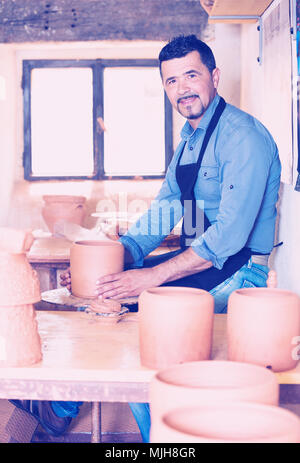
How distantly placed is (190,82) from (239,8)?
0.96 metres

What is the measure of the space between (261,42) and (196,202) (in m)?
1.20

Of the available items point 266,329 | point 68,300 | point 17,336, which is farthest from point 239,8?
point 17,336

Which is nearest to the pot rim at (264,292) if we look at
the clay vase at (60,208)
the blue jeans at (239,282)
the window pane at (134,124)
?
the blue jeans at (239,282)

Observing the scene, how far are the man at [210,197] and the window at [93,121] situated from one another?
2433 millimetres

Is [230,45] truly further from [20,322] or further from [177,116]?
[20,322]

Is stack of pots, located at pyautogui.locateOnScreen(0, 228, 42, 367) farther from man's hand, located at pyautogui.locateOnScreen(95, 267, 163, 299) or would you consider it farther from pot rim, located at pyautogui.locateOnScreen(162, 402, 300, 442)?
man's hand, located at pyautogui.locateOnScreen(95, 267, 163, 299)

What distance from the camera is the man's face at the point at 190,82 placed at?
2.21 metres

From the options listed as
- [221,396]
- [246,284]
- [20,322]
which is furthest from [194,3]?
[221,396]

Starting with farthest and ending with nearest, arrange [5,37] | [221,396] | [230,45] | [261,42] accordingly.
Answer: [5,37] < [230,45] < [261,42] < [221,396]

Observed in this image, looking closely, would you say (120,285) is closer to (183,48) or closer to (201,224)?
(201,224)

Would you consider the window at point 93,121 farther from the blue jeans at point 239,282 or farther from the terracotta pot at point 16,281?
the terracotta pot at point 16,281

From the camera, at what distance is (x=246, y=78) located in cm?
383

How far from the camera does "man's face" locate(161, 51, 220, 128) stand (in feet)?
7.23

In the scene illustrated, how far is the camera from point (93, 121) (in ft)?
15.9
